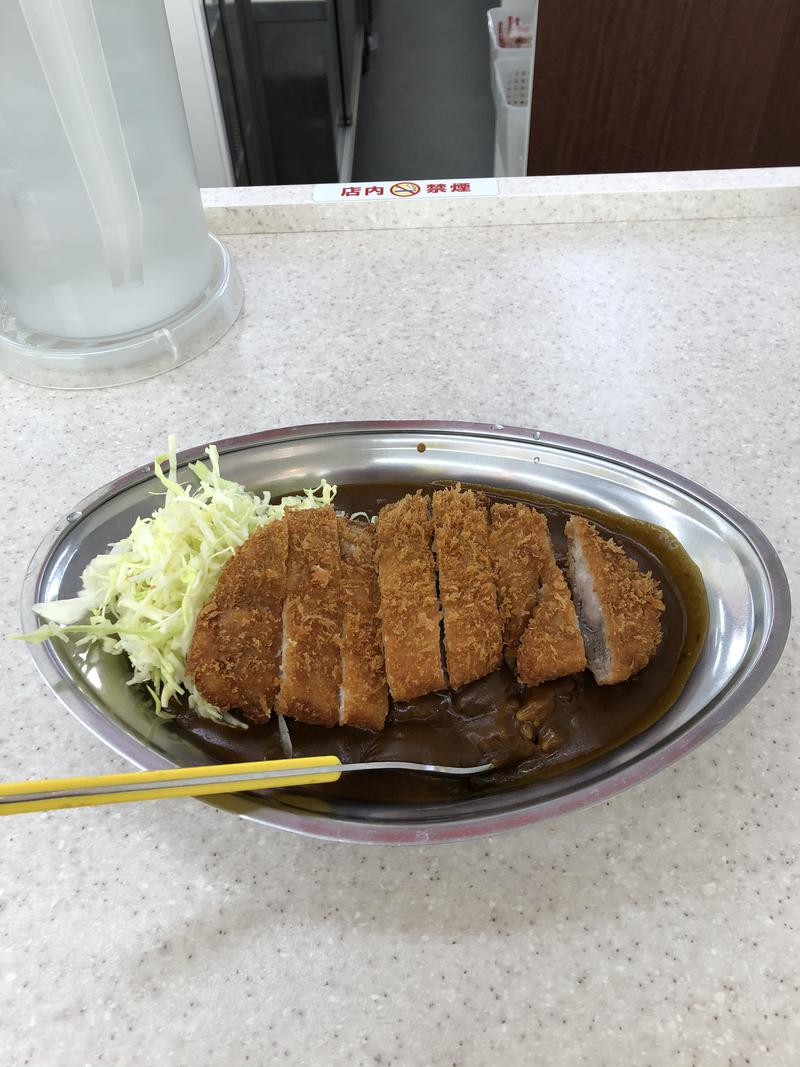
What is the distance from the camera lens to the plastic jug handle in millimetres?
979

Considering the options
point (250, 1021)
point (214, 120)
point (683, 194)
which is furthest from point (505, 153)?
point (250, 1021)

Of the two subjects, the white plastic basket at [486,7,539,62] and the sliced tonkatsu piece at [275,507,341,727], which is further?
the white plastic basket at [486,7,539,62]

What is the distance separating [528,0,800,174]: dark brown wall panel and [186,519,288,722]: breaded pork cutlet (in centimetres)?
216

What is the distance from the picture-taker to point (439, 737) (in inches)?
33.1

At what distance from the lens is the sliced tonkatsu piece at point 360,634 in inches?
33.6

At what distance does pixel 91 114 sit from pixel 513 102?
8.02ft

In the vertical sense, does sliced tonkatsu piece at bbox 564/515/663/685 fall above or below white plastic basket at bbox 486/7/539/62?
above

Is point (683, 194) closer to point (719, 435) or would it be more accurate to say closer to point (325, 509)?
point (719, 435)

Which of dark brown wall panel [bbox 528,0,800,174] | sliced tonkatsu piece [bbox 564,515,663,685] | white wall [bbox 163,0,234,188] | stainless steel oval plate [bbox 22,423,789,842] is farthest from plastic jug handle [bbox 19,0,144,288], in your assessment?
dark brown wall panel [bbox 528,0,800,174]

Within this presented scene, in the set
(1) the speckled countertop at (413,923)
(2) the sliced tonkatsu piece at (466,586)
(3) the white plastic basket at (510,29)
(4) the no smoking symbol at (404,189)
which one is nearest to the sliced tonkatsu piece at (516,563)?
(2) the sliced tonkatsu piece at (466,586)

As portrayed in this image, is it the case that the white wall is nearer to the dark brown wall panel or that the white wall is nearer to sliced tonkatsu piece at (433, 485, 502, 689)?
the dark brown wall panel

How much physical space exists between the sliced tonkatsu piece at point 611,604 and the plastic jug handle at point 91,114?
77cm

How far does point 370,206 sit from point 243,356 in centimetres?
50

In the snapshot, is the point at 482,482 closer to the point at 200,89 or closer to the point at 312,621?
the point at 312,621
